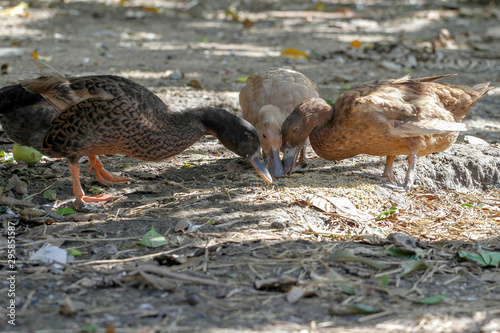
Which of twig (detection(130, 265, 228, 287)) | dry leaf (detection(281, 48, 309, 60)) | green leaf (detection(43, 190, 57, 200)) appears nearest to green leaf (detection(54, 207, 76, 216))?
green leaf (detection(43, 190, 57, 200))

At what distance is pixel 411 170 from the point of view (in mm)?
4926

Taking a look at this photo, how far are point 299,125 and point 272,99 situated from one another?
3.15 feet

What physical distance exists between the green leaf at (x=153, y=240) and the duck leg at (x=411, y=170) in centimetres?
241

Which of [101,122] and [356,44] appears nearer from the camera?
[101,122]

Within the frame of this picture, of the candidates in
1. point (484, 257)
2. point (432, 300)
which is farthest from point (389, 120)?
point (432, 300)

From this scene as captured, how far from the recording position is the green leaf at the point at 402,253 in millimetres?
3523

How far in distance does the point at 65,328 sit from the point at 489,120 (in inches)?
249

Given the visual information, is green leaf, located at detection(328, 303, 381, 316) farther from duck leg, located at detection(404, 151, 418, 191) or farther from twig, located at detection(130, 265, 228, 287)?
duck leg, located at detection(404, 151, 418, 191)

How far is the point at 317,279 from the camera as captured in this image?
3.17 meters

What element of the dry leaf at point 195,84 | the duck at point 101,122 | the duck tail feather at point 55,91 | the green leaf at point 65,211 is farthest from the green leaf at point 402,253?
the dry leaf at point 195,84

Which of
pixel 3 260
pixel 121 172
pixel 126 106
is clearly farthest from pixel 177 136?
pixel 3 260

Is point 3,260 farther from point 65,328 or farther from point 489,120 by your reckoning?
point 489,120

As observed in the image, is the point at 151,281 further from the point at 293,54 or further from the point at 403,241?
the point at 293,54

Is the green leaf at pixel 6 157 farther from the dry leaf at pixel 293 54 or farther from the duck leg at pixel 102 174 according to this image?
the dry leaf at pixel 293 54
